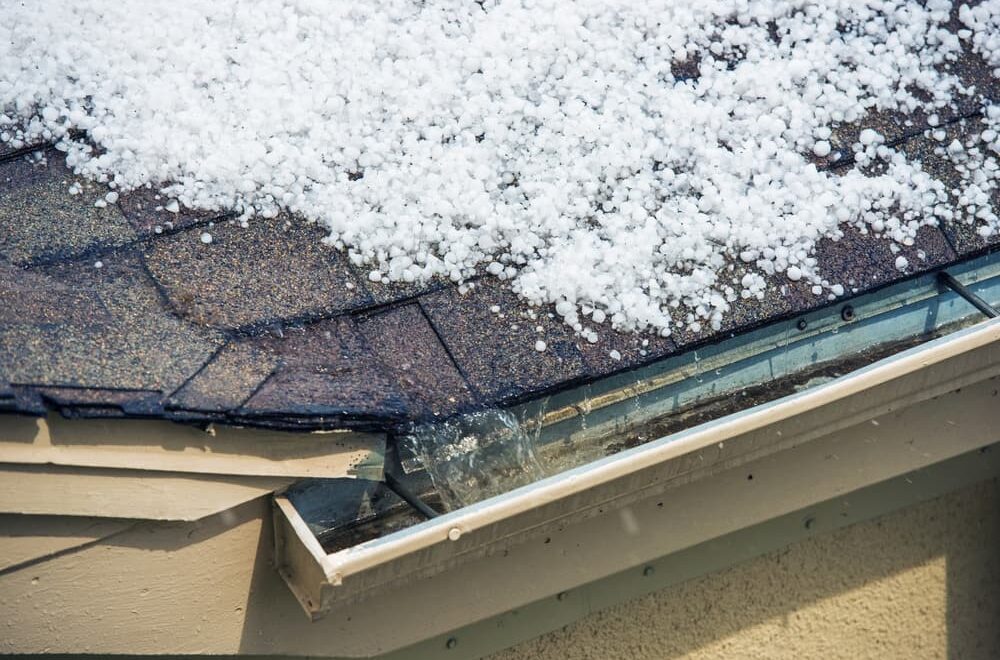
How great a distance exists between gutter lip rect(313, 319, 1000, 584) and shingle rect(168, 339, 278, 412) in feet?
0.92

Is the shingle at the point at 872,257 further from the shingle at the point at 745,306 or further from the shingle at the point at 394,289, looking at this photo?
the shingle at the point at 394,289

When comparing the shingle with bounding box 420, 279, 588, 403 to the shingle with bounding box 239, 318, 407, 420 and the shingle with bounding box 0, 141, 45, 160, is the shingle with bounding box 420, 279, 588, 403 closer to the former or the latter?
the shingle with bounding box 239, 318, 407, 420

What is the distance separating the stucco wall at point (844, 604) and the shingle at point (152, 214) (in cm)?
110

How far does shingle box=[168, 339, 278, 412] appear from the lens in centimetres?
163

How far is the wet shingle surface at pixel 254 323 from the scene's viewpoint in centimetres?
165

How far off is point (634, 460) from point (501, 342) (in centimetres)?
33

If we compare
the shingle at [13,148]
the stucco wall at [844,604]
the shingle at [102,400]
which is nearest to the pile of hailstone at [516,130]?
the shingle at [13,148]

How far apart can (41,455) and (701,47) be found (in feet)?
5.43

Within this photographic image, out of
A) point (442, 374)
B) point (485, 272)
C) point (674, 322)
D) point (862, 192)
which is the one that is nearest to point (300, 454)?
point (442, 374)

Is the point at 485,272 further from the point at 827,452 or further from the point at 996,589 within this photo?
the point at 996,589

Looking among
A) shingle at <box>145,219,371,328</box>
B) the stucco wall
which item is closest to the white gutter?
shingle at <box>145,219,371,328</box>

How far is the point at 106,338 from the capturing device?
1698 millimetres

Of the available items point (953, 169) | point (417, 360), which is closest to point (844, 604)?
point (953, 169)

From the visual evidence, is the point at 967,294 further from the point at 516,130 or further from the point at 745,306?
the point at 516,130
